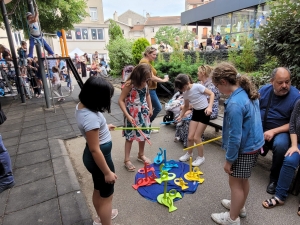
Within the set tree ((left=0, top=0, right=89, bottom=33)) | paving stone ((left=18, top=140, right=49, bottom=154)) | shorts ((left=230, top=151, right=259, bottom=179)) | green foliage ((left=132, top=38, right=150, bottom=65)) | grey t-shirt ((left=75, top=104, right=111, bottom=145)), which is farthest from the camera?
tree ((left=0, top=0, right=89, bottom=33))

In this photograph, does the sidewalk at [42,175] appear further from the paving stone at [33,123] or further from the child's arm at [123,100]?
the child's arm at [123,100]

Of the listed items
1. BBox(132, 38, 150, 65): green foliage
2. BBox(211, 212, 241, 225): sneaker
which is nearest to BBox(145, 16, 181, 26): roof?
BBox(132, 38, 150, 65): green foliage

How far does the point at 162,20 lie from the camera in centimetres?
4841

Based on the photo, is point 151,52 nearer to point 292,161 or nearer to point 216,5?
point 292,161

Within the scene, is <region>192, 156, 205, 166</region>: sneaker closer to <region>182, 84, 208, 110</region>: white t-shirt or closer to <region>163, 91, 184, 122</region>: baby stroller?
<region>182, 84, 208, 110</region>: white t-shirt

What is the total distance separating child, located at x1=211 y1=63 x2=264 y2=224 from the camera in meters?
1.57

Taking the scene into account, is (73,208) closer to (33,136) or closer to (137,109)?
(137,109)

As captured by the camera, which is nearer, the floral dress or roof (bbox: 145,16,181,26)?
the floral dress

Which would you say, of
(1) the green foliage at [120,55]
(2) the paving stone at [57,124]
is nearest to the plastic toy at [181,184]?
(2) the paving stone at [57,124]

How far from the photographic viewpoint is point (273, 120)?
8.71ft

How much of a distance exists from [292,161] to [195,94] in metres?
1.34

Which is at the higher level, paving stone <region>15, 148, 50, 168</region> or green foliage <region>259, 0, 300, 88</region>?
green foliage <region>259, 0, 300, 88</region>

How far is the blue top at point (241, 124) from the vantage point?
1559 millimetres

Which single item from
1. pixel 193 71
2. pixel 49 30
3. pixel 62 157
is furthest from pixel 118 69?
pixel 62 157
